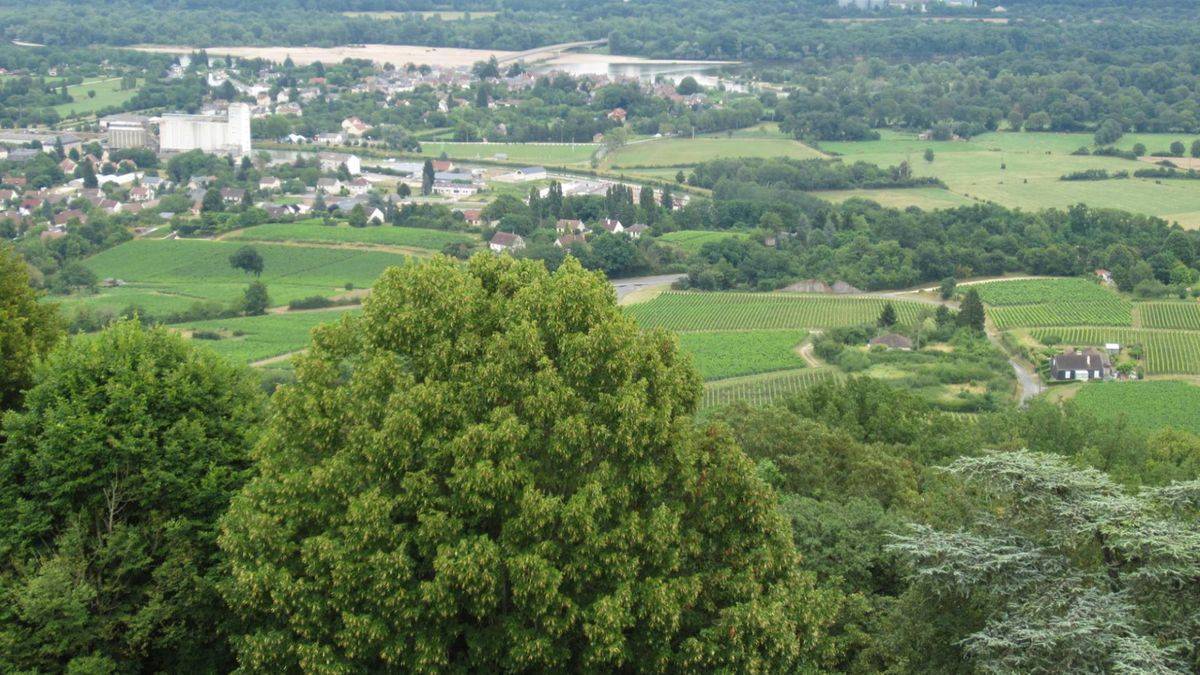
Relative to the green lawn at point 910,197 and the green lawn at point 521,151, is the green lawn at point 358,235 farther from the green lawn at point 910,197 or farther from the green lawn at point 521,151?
the green lawn at point 910,197

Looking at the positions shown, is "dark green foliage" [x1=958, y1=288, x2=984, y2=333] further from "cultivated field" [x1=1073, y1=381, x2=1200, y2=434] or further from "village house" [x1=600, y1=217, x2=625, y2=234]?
"village house" [x1=600, y1=217, x2=625, y2=234]

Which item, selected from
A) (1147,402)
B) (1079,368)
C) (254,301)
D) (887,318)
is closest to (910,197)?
(887,318)

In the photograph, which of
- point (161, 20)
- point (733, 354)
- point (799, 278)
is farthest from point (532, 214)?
point (161, 20)

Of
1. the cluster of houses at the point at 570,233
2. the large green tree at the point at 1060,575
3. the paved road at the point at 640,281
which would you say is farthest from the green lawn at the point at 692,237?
the large green tree at the point at 1060,575

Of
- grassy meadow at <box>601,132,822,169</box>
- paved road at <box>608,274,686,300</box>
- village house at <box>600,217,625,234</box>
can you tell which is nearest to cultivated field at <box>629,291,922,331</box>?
paved road at <box>608,274,686,300</box>

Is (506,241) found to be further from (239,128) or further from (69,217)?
(239,128)

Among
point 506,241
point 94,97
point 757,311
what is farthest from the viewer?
point 94,97

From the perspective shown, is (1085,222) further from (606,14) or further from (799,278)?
(606,14)
